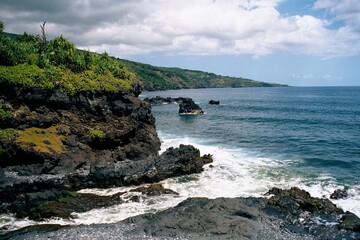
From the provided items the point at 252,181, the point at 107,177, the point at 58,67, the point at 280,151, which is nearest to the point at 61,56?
the point at 58,67

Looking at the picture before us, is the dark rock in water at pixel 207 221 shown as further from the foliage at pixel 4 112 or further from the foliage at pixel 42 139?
the foliage at pixel 4 112

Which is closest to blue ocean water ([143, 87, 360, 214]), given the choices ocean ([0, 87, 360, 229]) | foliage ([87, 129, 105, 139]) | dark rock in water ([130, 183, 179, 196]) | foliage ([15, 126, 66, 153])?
ocean ([0, 87, 360, 229])

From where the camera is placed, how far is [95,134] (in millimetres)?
33656

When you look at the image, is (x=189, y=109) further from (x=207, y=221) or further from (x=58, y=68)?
(x=207, y=221)

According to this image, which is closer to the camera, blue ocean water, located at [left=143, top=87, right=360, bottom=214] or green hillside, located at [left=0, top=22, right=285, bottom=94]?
blue ocean water, located at [left=143, top=87, right=360, bottom=214]

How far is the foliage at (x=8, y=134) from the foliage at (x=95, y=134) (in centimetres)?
711

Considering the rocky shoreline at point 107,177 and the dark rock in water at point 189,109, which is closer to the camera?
the rocky shoreline at point 107,177

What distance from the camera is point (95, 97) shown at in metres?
35.6

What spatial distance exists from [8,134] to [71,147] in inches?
219

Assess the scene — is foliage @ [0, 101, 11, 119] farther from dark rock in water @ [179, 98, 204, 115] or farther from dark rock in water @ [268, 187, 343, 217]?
dark rock in water @ [179, 98, 204, 115]

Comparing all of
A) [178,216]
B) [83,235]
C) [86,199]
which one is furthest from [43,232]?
[178,216]

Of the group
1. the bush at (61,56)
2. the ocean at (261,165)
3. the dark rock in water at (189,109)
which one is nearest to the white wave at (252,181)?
the ocean at (261,165)

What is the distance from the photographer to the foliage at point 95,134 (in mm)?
33469

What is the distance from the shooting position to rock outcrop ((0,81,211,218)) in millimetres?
27312
